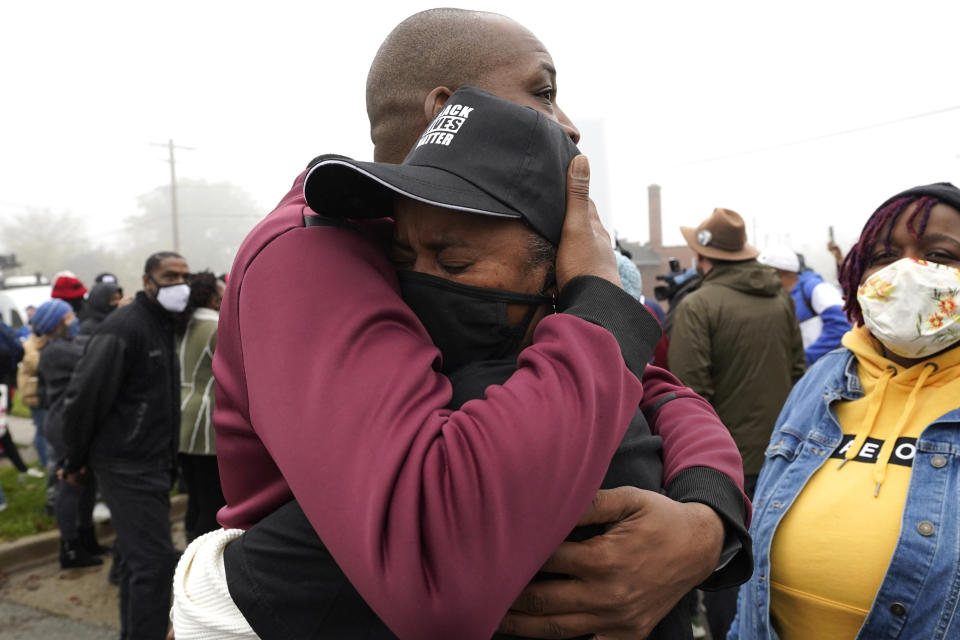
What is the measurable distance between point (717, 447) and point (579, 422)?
0.50 m

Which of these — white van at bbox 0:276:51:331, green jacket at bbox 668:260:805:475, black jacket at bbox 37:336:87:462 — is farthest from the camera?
white van at bbox 0:276:51:331

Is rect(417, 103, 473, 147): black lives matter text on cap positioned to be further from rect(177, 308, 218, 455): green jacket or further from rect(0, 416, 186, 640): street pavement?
rect(0, 416, 186, 640): street pavement

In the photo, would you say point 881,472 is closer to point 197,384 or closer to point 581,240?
point 581,240

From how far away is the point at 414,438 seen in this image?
86cm

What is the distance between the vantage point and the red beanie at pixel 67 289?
8506 millimetres

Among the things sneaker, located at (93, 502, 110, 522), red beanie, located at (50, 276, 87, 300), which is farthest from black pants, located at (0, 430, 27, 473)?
sneaker, located at (93, 502, 110, 522)

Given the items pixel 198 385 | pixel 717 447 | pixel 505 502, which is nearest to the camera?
pixel 505 502

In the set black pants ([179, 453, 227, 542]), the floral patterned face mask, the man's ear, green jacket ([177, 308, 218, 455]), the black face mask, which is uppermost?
the man's ear

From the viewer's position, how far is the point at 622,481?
110cm

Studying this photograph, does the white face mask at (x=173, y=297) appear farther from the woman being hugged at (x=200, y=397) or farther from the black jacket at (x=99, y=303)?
the black jacket at (x=99, y=303)

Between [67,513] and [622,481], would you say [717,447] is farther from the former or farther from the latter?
[67,513]

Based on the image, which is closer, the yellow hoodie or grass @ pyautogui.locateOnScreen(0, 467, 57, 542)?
the yellow hoodie

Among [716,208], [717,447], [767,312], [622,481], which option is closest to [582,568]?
[622,481]

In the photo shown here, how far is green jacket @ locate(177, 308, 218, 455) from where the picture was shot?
4.84 meters
